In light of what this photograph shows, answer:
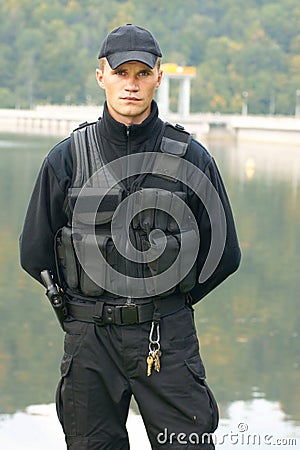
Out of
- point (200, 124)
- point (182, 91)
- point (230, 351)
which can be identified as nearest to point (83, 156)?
point (230, 351)

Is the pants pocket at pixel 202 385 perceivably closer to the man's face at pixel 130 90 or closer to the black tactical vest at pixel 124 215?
the black tactical vest at pixel 124 215

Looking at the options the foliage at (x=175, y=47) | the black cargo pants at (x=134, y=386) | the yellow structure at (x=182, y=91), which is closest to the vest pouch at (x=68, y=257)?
the black cargo pants at (x=134, y=386)

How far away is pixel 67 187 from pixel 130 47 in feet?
1.27

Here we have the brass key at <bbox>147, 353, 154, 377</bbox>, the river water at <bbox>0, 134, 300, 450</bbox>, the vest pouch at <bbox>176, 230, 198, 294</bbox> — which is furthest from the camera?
the river water at <bbox>0, 134, 300, 450</bbox>

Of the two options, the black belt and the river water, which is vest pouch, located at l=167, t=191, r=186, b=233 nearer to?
the black belt

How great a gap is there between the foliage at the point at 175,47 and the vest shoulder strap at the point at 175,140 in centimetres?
8710

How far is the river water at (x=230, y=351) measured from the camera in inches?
187

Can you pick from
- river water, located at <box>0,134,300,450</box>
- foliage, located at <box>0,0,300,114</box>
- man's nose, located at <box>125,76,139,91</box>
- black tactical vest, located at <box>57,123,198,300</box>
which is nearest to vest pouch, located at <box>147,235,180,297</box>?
black tactical vest, located at <box>57,123,198,300</box>

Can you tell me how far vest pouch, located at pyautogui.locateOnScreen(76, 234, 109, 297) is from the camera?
9.61 ft

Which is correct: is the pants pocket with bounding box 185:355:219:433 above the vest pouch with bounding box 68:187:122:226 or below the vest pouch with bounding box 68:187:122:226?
below

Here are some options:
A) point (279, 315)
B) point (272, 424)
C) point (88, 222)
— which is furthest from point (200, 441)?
point (279, 315)

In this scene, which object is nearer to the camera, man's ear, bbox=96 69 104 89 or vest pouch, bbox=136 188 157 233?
vest pouch, bbox=136 188 157 233

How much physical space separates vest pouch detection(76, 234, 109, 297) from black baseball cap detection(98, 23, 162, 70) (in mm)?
436

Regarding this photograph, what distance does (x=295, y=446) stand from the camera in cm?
446
